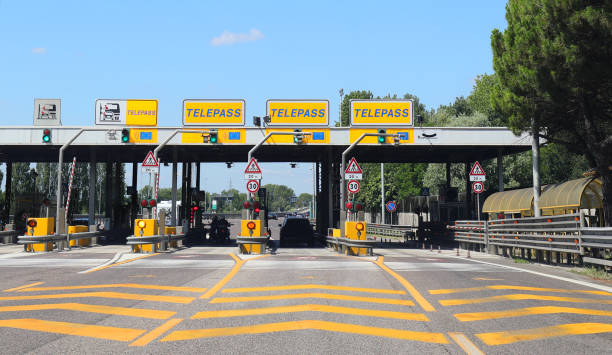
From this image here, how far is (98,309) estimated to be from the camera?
7656 millimetres

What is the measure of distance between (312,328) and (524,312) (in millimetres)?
3280

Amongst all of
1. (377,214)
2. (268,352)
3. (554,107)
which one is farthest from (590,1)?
(377,214)

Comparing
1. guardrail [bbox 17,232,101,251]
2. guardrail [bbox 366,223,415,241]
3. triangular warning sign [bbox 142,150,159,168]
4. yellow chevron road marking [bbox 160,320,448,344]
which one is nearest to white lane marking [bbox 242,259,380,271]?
yellow chevron road marking [bbox 160,320,448,344]

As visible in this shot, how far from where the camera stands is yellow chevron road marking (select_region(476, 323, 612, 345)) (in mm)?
5930

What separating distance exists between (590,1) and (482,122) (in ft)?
130

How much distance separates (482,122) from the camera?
54.4m

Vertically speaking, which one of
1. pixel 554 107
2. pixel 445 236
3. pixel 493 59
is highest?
pixel 493 59

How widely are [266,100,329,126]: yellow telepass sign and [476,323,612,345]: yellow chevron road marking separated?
21.7 m

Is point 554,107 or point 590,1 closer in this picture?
point 590,1

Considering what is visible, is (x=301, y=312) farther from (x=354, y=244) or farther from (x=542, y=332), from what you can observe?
(x=354, y=244)

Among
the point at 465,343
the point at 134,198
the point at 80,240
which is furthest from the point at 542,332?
the point at 134,198

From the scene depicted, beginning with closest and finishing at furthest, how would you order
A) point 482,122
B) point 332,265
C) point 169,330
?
point 169,330 < point 332,265 < point 482,122

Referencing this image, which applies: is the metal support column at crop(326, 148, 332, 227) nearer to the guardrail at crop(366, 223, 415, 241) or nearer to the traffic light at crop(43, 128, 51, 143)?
the guardrail at crop(366, 223, 415, 241)

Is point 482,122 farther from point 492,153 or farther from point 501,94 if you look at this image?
point 501,94
